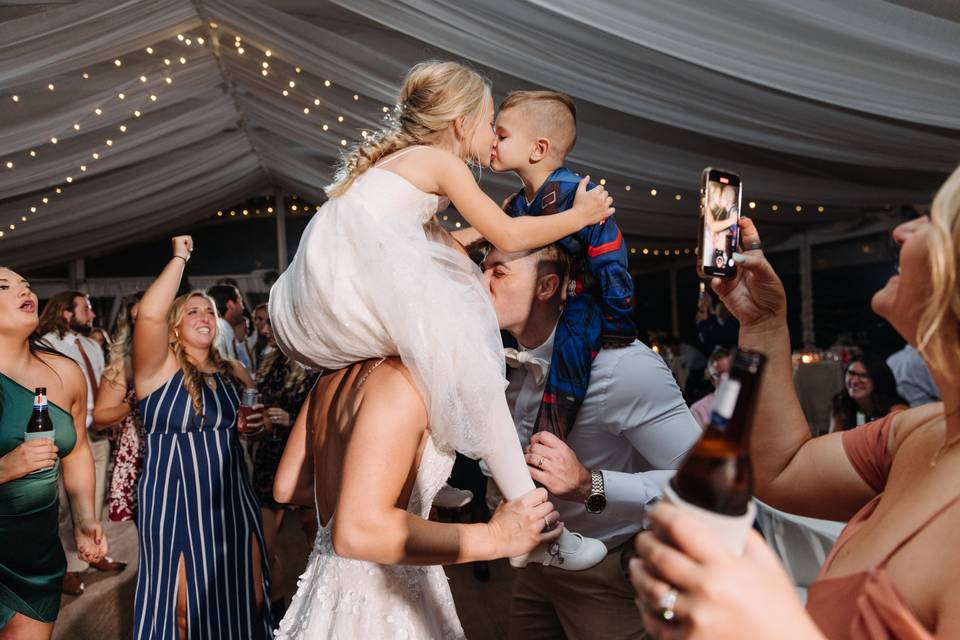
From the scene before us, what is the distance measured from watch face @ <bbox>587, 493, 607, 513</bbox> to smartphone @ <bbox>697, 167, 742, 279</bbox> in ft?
2.08

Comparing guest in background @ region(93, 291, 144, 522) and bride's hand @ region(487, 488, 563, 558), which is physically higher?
guest in background @ region(93, 291, 144, 522)

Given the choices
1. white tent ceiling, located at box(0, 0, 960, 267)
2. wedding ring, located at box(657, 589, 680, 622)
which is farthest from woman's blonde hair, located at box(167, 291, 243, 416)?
wedding ring, located at box(657, 589, 680, 622)

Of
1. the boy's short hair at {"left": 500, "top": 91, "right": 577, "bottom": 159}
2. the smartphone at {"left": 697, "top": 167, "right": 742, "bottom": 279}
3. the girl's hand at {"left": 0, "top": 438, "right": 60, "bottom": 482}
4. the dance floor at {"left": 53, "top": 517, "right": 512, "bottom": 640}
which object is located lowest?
the dance floor at {"left": 53, "top": 517, "right": 512, "bottom": 640}

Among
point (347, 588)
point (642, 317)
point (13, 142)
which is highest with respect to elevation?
point (13, 142)

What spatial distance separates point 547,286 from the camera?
193cm

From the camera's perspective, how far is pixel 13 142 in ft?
19.7

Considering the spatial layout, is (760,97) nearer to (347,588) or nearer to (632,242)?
(347,588)

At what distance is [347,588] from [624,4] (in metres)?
2.99

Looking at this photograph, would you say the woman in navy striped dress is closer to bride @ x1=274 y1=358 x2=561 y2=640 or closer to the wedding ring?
bride @ x1=274 y1=358 x2=561 y2=640

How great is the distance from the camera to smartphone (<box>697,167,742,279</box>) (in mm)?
1098

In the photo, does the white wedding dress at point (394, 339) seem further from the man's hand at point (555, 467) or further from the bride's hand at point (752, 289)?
the bride's hand at point (752, 289)

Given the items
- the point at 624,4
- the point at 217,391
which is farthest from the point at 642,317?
the point at 217,391

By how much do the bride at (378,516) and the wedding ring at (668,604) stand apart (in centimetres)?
66

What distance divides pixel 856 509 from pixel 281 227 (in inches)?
565
